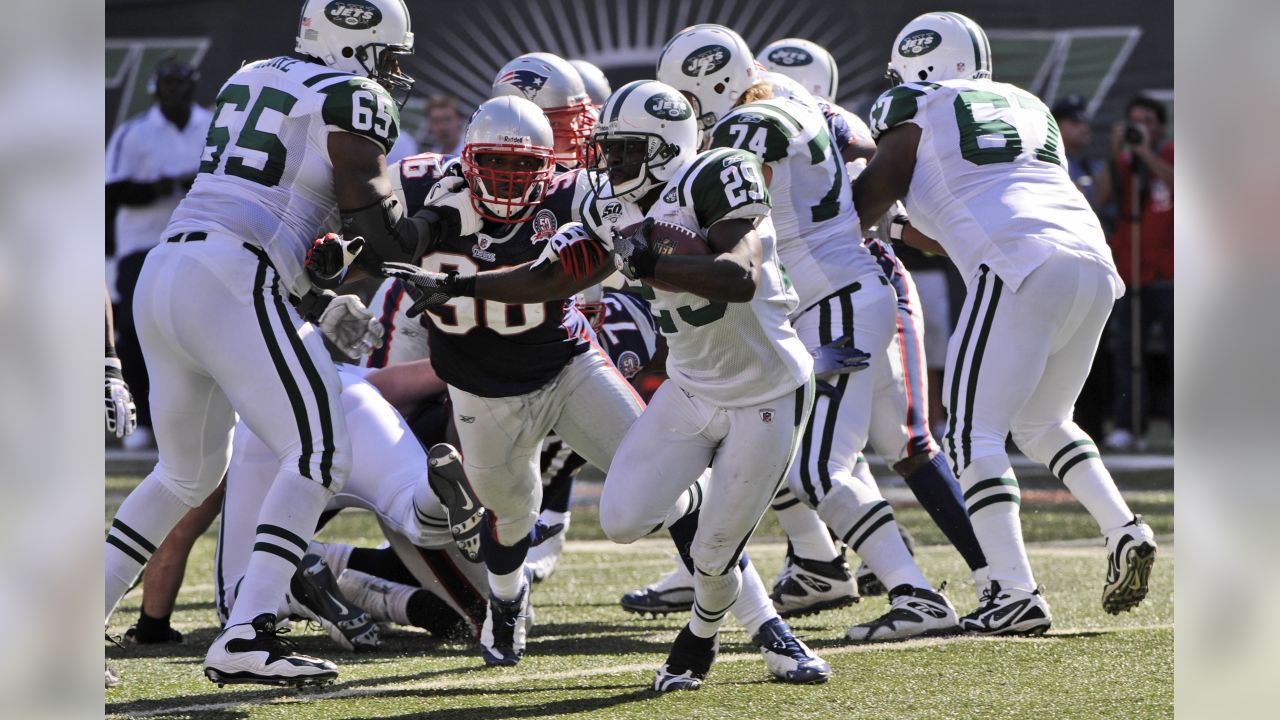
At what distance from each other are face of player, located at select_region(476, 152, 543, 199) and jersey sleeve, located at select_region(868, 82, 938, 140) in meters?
1.20

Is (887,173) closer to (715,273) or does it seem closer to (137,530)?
(715,273)

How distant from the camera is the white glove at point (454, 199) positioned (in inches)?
190

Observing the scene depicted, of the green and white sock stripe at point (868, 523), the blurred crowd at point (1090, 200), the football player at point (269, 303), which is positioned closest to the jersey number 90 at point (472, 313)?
the football player at point (269, 303)

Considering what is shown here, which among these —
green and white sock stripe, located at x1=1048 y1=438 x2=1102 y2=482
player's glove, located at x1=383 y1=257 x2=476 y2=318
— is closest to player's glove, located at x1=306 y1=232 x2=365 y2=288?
Answer: player's glove, located at x1=383 y1=257 x2=476 y2=318

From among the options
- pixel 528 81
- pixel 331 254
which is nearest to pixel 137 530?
pixel 331 254

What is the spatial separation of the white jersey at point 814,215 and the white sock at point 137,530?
216cm

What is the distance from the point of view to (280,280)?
4.40 m

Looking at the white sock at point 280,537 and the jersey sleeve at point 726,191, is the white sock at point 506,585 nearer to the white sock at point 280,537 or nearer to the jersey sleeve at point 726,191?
the white sock at point 280,537

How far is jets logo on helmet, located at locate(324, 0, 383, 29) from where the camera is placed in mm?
4594

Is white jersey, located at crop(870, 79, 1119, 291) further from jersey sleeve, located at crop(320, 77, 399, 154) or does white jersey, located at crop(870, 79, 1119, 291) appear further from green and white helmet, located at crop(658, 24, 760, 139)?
jersey sleeve, located at crop(320, 77, 399, 154)

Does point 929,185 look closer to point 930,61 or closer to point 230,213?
point 930,61

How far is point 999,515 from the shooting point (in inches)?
193

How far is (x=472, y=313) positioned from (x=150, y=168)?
6921mm

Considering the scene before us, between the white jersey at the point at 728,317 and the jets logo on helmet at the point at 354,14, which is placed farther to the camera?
the jets logo on helmet at the point at 354,14
